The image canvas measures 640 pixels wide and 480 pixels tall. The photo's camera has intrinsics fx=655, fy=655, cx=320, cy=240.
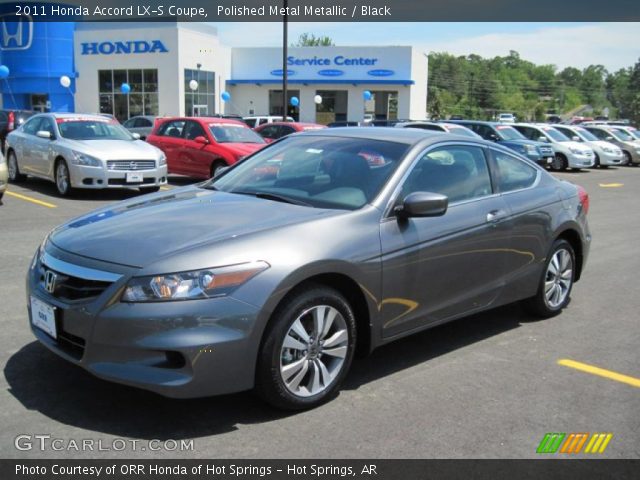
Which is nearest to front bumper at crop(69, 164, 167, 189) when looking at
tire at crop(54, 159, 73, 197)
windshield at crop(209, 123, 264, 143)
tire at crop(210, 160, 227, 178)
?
tire at crop(54, 159, 73, 197)

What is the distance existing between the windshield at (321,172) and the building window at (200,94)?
3994 centimetres

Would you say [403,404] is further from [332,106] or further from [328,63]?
[332,106]

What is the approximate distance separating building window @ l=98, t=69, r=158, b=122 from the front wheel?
32.8 m

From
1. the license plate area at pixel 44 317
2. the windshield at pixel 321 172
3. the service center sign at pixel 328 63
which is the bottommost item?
the license plate area at pixel 44 317

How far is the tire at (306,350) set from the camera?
3.55 metres

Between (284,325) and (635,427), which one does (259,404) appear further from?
(635,427)

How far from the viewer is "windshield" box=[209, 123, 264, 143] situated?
15.3m

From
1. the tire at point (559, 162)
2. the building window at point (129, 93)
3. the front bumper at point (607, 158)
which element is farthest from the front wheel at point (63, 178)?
the building window at point (129, 93)

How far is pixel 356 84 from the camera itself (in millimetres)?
46625

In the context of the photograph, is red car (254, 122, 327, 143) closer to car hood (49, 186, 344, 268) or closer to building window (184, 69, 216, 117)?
car hood (49, 186, 344, 268)

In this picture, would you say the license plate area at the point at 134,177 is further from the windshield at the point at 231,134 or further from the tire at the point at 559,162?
the tire at the point at 559,162

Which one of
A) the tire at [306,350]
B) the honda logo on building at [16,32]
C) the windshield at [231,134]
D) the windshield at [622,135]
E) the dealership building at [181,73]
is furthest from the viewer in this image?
the honda logo on building at [16,32]
